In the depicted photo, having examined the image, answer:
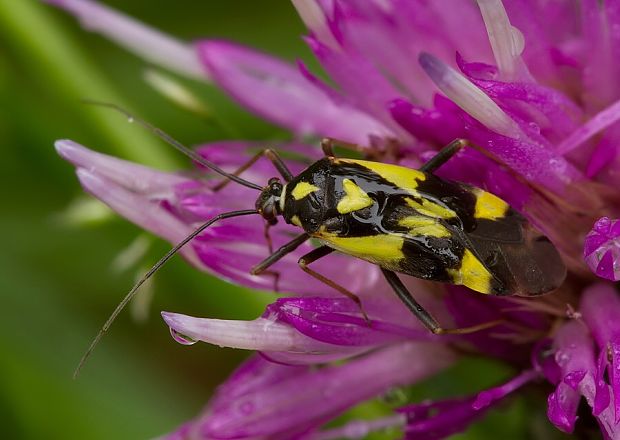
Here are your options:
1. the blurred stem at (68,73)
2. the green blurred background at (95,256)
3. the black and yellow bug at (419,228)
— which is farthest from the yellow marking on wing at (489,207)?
the blurred stem at (68,73)

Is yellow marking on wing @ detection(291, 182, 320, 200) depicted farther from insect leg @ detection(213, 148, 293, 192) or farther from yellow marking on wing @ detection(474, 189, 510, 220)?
yellow marking on wing @ detection(474, 189, 510, 220)

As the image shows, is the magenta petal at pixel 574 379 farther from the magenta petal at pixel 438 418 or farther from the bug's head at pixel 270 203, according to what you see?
the bug's head at pixel 270 203

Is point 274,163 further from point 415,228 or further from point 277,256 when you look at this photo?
point 415,228

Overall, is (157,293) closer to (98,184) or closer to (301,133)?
(301,133)

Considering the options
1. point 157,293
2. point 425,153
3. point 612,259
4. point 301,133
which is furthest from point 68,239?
point 612,259

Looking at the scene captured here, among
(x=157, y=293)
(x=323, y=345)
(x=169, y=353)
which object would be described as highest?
(x=323, y=345)

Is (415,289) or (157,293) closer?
(415,289)
